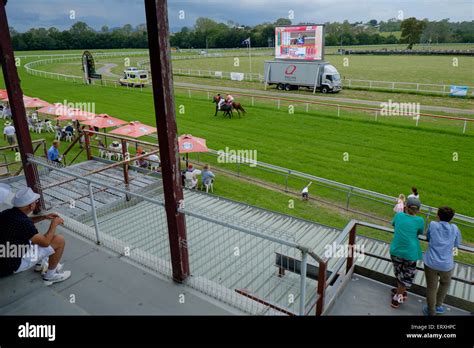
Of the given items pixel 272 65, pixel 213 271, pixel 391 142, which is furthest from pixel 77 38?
pixel 213 271

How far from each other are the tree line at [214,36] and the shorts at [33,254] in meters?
55.5

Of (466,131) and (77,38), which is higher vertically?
(77,38)

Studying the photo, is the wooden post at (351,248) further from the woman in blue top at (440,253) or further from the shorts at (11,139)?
the shorts at (11,139)

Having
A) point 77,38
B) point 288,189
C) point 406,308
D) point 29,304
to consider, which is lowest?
point 288,189

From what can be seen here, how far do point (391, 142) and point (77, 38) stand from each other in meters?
76.5

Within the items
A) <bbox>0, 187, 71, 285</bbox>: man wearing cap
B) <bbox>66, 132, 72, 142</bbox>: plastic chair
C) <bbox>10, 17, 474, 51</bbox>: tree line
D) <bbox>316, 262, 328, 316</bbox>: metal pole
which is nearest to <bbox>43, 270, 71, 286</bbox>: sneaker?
<bbox>0, 187, 71, 285</bbox>: man wearing cap

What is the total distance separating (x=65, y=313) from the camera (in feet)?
14.3

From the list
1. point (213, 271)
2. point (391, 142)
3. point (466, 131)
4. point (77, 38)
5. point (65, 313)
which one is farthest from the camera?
point (77, 38)

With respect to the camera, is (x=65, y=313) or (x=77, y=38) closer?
(x=65, y=313)

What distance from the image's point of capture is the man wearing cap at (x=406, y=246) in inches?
194

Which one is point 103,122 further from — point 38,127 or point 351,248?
point 351,248

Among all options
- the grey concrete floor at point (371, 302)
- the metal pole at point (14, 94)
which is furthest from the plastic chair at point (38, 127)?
the grey concrete floor at point (371, 302)
